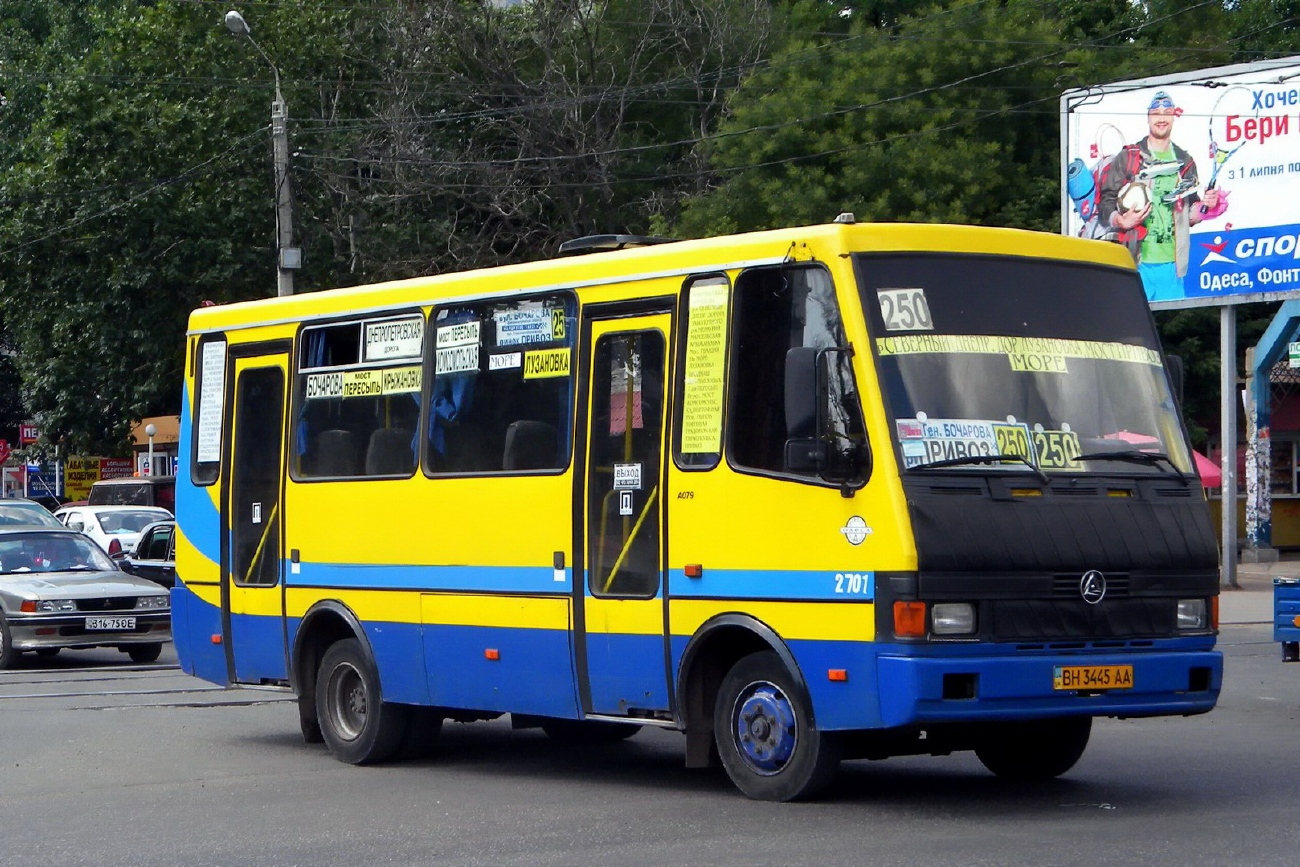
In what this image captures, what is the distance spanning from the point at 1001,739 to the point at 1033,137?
108ft

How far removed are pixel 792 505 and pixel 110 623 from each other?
12307mm

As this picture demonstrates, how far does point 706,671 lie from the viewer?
982cm

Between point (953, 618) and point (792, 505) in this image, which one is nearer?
point (953, 618)

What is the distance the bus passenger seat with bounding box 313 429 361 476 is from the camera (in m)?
12.2

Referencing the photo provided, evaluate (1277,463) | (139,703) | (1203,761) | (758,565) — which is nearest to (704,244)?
(758,565)

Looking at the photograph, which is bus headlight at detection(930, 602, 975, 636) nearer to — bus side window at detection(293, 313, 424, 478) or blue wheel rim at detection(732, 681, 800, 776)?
blue wheel rim at detection(732, 681, 800, 776)

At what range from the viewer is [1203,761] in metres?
11.3

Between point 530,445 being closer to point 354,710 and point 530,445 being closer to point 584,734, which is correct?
point 354,710

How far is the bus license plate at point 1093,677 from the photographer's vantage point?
901 cm

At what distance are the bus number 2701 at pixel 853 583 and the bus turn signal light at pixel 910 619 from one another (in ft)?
0.57

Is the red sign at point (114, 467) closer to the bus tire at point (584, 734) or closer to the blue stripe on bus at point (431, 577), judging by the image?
the bus tire at point (584, 734)

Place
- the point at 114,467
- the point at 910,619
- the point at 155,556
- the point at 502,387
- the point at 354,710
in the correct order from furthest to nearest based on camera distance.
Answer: the point at 114,467 < the point at 155,556 < the point at 354,710 < the point at 502,387 < the point at 910,619

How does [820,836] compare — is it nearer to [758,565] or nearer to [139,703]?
[758,565]

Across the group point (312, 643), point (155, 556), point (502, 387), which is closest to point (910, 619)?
point (502, 387)
